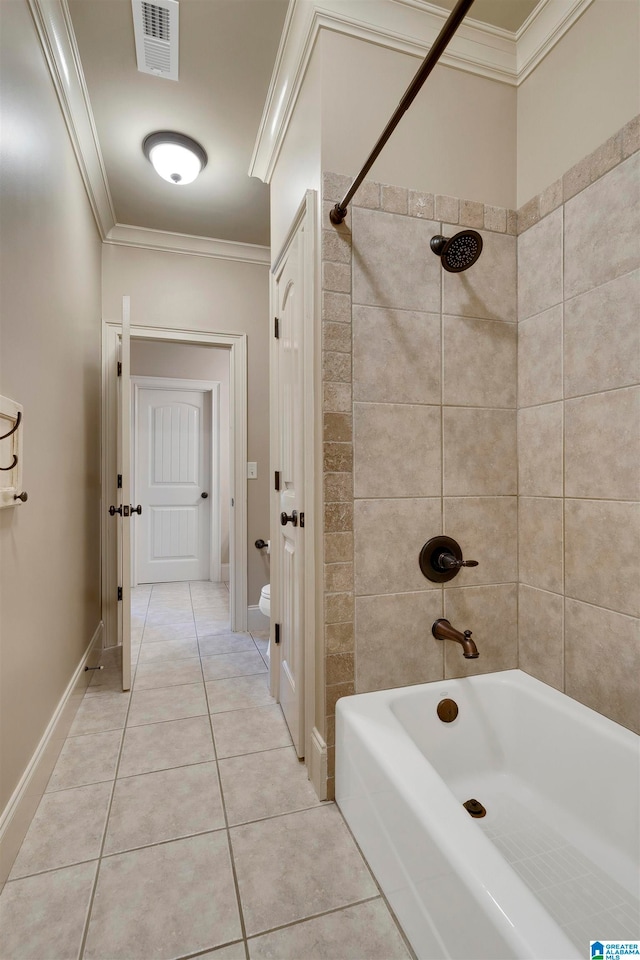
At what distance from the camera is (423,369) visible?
1594mm

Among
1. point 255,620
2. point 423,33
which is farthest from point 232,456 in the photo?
point 423,33

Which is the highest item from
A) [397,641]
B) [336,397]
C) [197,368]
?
[197,368]

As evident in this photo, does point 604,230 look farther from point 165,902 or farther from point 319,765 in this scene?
point 165,902

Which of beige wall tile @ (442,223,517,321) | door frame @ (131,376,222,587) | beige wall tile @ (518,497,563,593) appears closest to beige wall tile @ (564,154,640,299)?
beige wall tile @ (442,223,517,321)

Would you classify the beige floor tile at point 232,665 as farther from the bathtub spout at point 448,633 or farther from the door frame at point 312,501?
the bathtub spout at point 448,633

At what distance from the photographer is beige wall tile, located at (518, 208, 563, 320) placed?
60.6 inches

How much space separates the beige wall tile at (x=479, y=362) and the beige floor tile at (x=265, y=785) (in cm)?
145

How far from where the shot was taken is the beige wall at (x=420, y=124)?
5.01 feet

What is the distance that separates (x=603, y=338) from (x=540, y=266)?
16.6 inches

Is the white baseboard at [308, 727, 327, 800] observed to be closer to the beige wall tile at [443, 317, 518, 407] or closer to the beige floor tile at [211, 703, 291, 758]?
the beige floor tile at [211, 703, 291, 758]

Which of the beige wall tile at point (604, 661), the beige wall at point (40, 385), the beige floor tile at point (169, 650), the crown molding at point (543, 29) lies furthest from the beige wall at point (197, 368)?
the beige wall tile at point (604, 661)

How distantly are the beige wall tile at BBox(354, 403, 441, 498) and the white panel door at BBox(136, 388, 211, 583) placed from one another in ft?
11.6

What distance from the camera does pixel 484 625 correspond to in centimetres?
168

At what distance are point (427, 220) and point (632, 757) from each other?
1.71 metres
